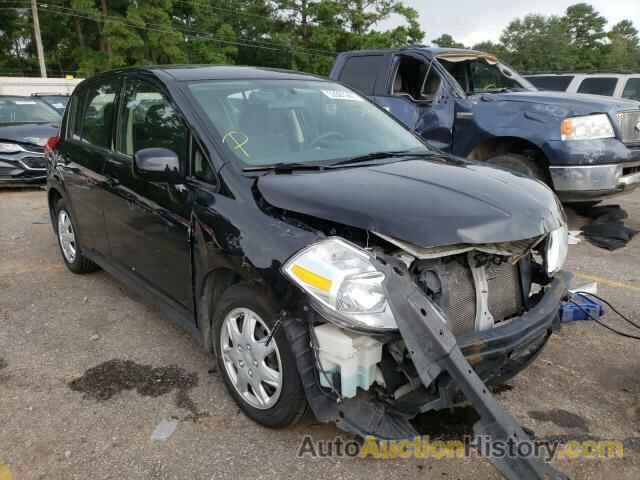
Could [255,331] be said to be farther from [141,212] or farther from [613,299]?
[613,299]

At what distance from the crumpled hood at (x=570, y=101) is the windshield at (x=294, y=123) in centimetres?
295

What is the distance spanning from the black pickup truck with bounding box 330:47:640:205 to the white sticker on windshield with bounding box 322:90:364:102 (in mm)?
1585

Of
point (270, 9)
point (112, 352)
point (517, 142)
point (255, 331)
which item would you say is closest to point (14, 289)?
point (112, 352)

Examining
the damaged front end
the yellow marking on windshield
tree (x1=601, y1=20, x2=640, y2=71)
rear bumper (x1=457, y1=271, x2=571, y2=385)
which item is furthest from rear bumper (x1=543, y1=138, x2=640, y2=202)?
tree (x1=601, y1=20, x2=640, y2=71)

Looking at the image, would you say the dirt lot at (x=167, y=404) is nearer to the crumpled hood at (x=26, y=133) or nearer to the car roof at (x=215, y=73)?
the car roof at (x=215, y=73)

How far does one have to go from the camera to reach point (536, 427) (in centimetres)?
277

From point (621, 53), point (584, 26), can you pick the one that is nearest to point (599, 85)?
point (621, 53)

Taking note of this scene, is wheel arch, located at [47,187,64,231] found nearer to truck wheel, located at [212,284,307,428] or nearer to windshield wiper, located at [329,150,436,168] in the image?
truck wheel, located at [212,284,307,428]

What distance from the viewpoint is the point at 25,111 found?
10469mm

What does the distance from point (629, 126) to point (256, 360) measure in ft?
18.3

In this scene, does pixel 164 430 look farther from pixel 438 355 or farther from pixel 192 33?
pixel 192 33

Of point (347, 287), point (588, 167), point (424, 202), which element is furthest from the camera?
point (588, 167)

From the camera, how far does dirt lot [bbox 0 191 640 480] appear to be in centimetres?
251

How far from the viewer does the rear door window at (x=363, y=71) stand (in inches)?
279
